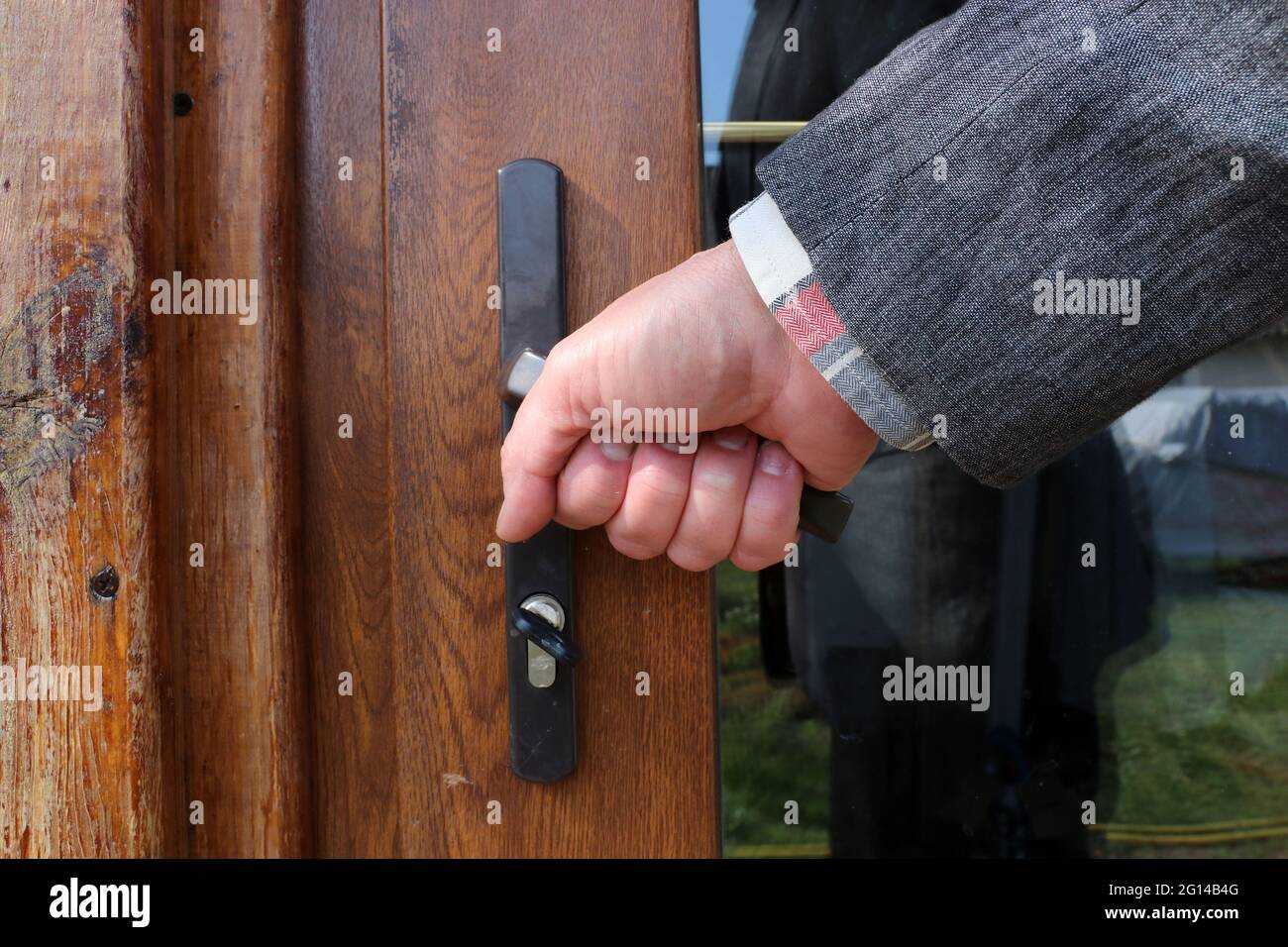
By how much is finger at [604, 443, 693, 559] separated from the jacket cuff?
0.33 feet

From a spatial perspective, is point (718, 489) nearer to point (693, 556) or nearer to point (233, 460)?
point (693, 556)

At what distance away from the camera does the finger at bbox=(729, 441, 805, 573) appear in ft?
1.74

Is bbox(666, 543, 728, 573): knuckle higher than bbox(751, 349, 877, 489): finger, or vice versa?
bbox(751, 349, 877, 489): finger

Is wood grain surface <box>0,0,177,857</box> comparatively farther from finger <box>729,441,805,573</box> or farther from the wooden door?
finger <box>729,441,805,573</box>

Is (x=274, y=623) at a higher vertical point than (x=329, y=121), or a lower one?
lower

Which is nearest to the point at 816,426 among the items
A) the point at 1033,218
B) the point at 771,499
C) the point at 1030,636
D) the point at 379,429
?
the point at 771,499

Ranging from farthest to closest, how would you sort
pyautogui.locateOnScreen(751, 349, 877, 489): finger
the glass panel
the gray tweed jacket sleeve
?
the glass panel → pyautogui.locateOnScreen(751, 349, 877, 489): finger → the gray tweed jacket sleeve

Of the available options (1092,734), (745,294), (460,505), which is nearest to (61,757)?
(460,505)

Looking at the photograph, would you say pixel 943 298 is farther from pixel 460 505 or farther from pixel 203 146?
pixel 203 146

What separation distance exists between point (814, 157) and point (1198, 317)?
206 mm

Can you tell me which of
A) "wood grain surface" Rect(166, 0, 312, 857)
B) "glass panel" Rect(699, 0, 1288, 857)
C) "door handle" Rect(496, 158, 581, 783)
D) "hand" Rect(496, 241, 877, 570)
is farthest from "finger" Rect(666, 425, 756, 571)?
"glass panel" Rect(699, 0, 1288, 857)

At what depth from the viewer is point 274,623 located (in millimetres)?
569

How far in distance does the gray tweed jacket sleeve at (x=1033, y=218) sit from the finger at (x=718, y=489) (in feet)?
0.27

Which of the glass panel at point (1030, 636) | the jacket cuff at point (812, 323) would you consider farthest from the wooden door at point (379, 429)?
the glass panel at point (1030, 636)
